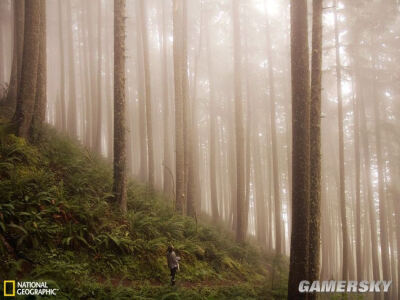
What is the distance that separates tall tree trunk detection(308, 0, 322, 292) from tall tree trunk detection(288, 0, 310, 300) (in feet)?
1.39

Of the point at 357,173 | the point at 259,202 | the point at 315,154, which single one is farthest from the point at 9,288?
the point at 259,202

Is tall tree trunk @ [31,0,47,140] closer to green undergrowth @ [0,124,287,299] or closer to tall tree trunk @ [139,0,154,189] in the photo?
green undergrowth @ [0,124,287,299]

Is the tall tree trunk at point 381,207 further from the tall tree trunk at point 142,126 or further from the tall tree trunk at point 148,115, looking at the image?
the tall tree trunk at point 142,126

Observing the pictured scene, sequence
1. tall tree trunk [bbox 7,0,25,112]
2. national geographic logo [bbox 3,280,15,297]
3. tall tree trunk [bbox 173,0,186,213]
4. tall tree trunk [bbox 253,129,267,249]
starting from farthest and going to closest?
tall tree trunk [bbox 253,129,267,249], tall tree trunk [bbox 173,0,186,213], tall tree trunk [bbox 7,0,25,112], national geographic logo [bbox 3,280,15,297]

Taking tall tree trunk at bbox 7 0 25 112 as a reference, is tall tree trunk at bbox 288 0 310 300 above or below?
below

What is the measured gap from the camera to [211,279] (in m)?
8.93

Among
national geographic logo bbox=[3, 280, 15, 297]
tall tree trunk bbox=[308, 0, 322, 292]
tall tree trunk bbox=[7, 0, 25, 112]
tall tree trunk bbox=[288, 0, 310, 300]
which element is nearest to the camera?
national geographic logo bbox=[3, 280, 15, 297]

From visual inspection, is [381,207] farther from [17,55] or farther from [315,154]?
[17,55]

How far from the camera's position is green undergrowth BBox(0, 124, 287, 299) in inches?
220

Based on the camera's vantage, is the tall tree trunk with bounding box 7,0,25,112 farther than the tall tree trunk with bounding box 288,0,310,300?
Yes

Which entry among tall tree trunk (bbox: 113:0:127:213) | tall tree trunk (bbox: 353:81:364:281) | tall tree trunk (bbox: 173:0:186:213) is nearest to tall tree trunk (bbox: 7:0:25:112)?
tall tree trunk (bbox: 113:0:127:213)

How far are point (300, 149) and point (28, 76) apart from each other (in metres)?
8.63

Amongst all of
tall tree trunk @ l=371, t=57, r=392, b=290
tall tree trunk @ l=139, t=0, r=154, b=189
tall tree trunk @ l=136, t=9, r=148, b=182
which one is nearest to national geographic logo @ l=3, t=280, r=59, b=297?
tall tree trunk @ l=139, t=0, r=154, b=189

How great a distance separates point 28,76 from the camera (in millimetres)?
8953
